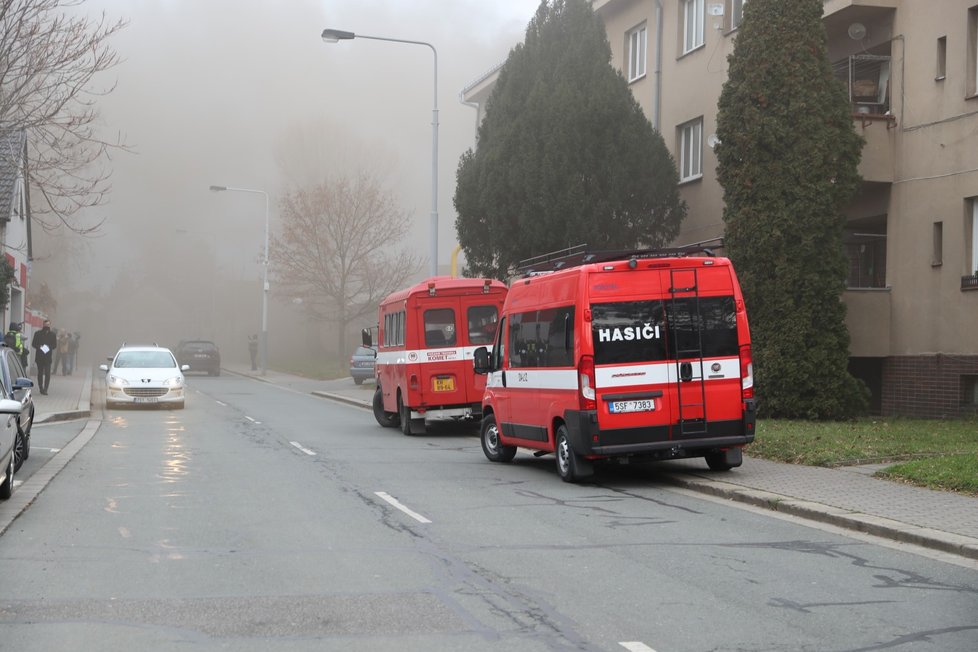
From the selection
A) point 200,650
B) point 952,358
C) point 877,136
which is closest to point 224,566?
point 200,650

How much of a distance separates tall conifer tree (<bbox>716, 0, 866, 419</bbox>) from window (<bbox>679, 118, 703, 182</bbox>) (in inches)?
225

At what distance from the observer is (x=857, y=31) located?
20391 millimetres

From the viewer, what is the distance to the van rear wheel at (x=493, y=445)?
14.9 metres

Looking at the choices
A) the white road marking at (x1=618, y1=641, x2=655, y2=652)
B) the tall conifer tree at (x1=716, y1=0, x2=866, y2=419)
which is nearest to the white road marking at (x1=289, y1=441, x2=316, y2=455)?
the tall conifer tree at (x1=716, y1=0, x2=866, y2=419)

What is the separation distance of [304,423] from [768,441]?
10396 mm

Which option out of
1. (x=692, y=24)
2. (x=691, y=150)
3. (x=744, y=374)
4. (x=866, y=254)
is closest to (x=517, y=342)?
(x=744, y=374)

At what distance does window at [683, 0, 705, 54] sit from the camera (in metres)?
25.0

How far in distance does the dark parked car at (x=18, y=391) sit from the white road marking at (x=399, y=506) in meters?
3.67

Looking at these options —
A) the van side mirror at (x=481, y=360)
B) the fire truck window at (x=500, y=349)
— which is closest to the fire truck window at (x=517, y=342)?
the fire truck window at (x=500, y=349)

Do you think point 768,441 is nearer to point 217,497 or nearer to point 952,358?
point 952,358

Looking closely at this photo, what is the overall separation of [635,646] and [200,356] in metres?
46.1

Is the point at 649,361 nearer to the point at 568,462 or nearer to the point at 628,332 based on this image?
the point at 628,332

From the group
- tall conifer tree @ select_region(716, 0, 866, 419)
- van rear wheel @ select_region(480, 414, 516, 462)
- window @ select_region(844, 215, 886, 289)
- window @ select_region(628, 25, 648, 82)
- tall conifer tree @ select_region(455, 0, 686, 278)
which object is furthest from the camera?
window @ select_region(628, 25, 648, 82)

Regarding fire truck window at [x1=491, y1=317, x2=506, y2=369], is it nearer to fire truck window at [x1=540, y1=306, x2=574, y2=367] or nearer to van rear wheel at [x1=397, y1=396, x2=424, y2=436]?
fire truck window at [x1=540, y1=306, x2=574, y2=367]
